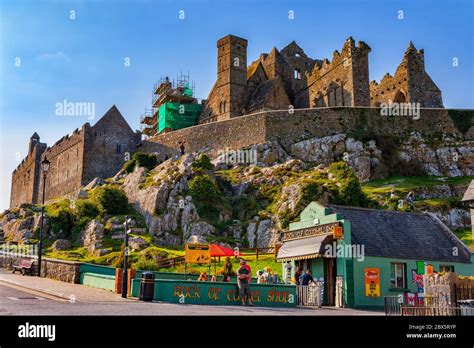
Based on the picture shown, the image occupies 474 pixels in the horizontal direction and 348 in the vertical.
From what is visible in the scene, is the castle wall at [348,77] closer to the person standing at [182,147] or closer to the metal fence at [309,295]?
the person standing at [182,147]

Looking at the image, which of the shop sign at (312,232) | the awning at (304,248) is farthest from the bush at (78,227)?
the shop sign at (312,232)

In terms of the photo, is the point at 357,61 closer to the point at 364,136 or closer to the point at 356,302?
the point at 364,136

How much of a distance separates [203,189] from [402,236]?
22.2 m

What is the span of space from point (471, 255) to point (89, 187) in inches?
1628

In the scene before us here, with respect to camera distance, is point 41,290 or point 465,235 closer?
point 41,290

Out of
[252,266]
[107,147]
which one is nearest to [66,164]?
[107,147]

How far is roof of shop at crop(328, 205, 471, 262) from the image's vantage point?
27000mm

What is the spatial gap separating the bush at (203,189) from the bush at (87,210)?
832 centimetres

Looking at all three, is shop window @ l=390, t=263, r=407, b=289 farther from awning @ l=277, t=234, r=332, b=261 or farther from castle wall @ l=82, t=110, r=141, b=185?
castle wall @ l=82, t=110, r=141, b=185

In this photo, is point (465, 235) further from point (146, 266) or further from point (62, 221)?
point (62, 221)

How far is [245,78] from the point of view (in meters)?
69.4

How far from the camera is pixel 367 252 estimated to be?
26.2 meters

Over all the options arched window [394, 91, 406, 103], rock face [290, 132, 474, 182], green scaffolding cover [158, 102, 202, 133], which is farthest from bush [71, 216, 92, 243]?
arched window [394, 91, 406, 103]
